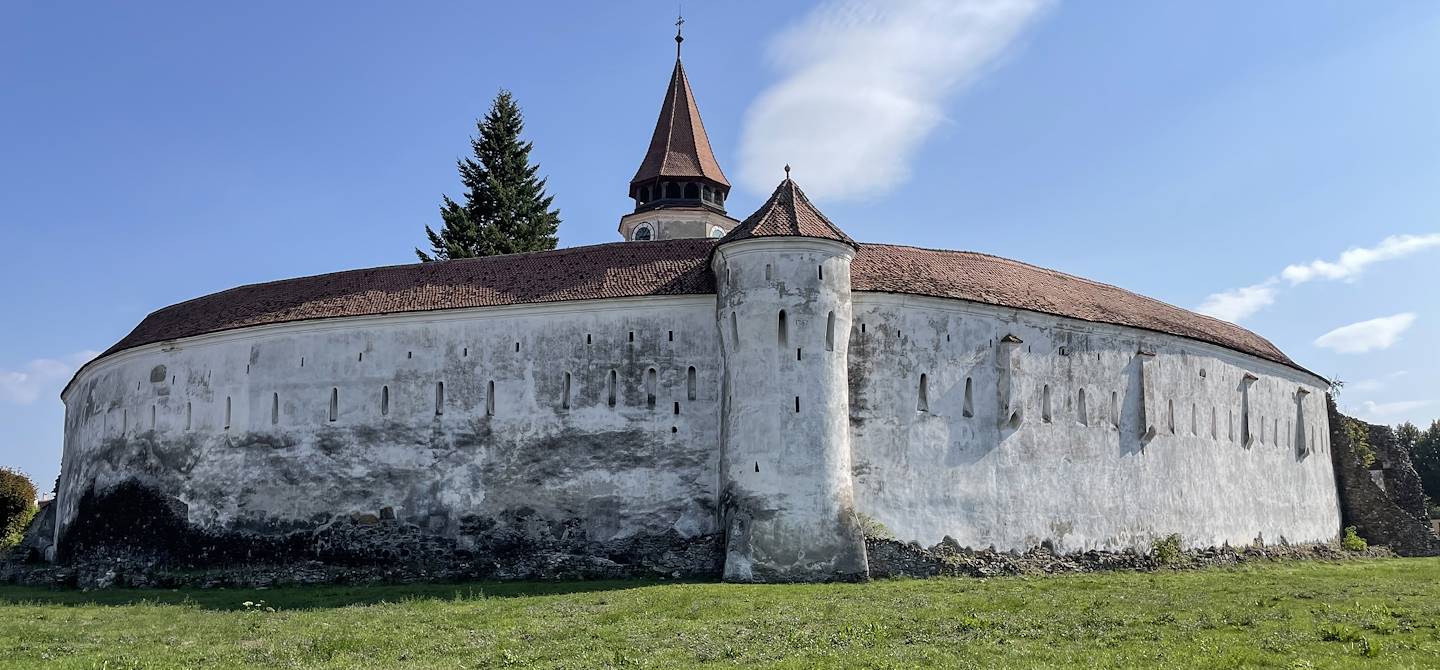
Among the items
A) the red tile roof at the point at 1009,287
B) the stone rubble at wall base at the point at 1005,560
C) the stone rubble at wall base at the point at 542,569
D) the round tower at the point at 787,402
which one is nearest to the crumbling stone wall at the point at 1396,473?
the red tile roof at the point at 1009,287

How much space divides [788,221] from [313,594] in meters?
15.2

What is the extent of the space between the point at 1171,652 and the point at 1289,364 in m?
31.5

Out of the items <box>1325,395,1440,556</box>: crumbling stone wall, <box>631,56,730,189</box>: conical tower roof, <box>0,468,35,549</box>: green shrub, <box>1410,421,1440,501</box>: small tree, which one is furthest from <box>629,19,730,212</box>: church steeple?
<box>1410,421,1440,501</box>: small tree

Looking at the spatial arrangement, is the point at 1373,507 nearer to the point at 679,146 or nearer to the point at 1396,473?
the point at 1396,473

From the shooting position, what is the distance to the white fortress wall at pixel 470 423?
33.7 m

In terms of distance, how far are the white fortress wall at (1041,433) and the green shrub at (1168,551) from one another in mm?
301

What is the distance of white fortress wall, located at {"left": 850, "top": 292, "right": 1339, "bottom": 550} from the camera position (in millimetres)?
A: 33562

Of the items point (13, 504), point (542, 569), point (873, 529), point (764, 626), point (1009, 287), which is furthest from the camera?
point (13, 504)

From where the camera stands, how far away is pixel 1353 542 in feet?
151

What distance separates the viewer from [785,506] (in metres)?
31.0

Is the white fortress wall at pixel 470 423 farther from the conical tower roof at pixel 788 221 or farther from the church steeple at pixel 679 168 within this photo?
the church steeple at pixel 679 168

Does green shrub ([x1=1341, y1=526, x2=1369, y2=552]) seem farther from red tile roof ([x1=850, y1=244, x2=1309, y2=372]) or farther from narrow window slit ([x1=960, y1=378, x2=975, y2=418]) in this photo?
narrow window slit ([x1=960, y1=378, x2=975, y2=418])

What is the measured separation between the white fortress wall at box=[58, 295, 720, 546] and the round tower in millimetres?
1714

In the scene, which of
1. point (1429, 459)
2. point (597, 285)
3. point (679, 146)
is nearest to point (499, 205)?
point (679, 146)
